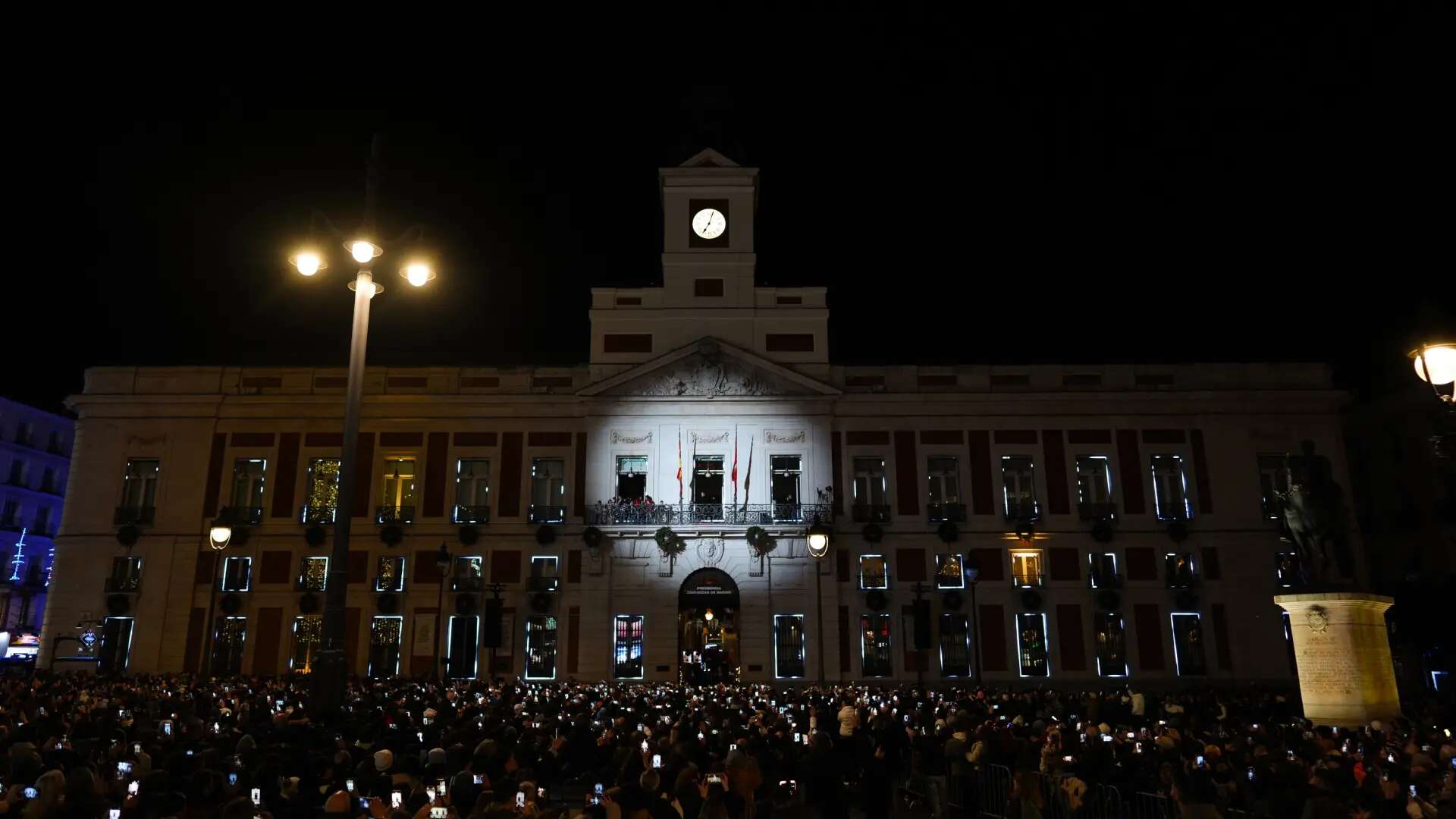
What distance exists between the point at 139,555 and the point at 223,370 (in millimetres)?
8587

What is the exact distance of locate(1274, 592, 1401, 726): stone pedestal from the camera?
16578mm

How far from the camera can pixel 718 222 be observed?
148ft

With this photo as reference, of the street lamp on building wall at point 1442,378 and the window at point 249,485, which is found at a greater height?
the window at point 249,485

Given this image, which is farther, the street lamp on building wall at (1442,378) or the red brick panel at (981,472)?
the red brick panel at (981,472)

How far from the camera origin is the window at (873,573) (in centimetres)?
4084

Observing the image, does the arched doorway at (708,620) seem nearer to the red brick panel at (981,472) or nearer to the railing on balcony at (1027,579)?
the red brick panel at (981,472)

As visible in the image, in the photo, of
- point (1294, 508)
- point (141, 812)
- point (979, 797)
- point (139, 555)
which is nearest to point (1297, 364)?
point (1294, 508)

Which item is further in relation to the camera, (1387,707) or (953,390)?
(953,390)

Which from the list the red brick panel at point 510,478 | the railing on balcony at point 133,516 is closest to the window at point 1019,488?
the red brick panel at point 510,478

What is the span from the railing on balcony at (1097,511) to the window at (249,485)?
35145 mm

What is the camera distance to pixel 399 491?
42.8 meters

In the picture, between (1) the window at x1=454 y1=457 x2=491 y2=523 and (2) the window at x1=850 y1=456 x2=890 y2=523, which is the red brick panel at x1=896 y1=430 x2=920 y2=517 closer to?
(2) the window at x1=850 y1=456 x2=890 y2=523

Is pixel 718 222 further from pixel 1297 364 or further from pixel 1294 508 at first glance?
pixel 1294 508

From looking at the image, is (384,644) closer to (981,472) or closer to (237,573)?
(237,573)
